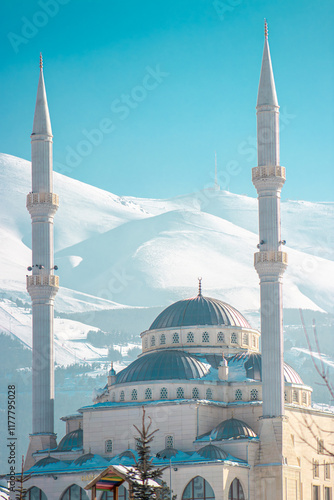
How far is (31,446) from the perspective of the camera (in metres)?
69.3

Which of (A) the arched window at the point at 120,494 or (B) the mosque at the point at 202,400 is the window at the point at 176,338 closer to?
(B) the mosque at the point at 202,400

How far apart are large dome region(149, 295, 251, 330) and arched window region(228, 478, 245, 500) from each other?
1287 cm

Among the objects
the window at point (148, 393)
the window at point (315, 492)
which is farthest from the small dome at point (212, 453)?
the window at point (315, 492)

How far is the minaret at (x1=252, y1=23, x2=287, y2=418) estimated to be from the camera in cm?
6391

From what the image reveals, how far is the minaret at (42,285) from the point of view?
227 feet

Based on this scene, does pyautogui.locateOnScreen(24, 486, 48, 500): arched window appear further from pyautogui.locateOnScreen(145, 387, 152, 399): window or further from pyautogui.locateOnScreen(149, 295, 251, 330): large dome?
pyautogui.locateOnScreen(149, 295, 251, 330): large dome

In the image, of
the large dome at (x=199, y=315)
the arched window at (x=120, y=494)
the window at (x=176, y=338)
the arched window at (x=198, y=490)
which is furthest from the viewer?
the large dome at (x=199, y=315)

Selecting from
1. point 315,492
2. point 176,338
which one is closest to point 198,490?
point 315,492

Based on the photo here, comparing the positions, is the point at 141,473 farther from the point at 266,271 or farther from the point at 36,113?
the point at 36,113

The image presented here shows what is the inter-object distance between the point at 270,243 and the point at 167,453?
12.6 m

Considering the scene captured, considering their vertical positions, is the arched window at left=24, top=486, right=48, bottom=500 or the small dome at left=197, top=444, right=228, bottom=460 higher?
the small dome at left=197, top=444, right=228, bottom=460

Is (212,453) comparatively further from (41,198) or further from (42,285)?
(41,198)

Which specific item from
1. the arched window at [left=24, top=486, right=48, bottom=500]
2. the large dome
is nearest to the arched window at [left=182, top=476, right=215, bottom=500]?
the arched window at [left=24, top=486, right=48, bottom=500]

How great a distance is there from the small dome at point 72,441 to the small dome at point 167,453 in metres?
6.92
